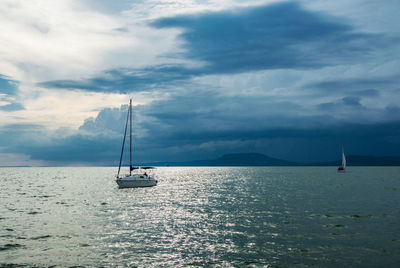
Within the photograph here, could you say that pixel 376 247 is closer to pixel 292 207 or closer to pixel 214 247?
pixel 214 247

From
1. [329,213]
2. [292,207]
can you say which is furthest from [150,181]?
[329,213]

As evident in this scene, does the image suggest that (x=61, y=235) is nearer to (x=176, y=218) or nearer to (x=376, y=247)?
(x=176, y=218)

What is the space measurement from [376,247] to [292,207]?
83.0 ft

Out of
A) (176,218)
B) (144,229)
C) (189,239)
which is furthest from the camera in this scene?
(176,218)

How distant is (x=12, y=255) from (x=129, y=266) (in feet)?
32.3

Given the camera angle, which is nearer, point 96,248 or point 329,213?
point 96,248

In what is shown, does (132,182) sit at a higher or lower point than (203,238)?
higher

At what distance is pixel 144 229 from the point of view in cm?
3494

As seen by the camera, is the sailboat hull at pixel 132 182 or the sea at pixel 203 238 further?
the sailboat hull at pixel 132 182

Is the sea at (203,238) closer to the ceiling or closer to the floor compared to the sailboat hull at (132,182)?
closer to the floor

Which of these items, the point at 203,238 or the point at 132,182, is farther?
the point at 132,182

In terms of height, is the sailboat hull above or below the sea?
above

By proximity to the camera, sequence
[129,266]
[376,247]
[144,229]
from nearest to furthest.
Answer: [129,266], [376,247], [144,229]

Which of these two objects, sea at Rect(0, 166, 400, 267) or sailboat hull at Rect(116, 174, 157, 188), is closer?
sea at Rect(0, 166, 400, 267)
